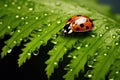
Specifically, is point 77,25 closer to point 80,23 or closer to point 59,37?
point 80,23

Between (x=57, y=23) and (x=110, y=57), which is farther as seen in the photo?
(x=57, y=23)

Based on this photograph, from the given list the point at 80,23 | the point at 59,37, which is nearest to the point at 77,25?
the point at 80,23

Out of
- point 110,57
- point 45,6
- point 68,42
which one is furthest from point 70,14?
point 110,57

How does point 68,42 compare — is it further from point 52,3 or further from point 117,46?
point 52,3

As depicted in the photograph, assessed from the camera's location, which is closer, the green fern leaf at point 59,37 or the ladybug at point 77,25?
the green fern leaf at point 59,37

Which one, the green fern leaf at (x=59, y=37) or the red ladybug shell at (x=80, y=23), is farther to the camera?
the red ladybug shell at (x=80, y=23)
